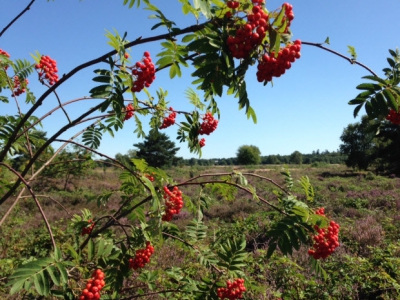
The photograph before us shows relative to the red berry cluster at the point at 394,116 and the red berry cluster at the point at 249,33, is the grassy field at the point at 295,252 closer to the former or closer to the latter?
the red berry cluster at the point at 394,116

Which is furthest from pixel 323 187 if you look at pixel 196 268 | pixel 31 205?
pixel 31 205

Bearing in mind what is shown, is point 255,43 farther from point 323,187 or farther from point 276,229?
point 323,187

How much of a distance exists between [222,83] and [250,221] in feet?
27.3

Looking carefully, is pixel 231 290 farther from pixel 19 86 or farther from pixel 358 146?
pixel 358 146

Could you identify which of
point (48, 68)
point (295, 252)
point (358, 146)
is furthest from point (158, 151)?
point (48, 68)

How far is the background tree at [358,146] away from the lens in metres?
31.8

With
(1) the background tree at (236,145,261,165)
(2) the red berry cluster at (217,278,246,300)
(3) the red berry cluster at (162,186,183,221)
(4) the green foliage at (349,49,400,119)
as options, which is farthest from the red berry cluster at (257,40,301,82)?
(1) the background tree at (236,145,261,165)

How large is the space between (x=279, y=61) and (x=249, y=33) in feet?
0.69

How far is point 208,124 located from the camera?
125 inches

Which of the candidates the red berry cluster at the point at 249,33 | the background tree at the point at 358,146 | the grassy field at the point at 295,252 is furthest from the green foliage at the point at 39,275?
the background tree at the point at 358,146

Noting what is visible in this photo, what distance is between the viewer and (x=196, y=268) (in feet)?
17.5

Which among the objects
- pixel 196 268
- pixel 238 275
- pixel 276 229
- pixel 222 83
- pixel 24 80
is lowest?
pixel 196 268

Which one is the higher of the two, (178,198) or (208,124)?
(208,124)

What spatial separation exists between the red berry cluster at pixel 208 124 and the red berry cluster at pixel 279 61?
176 cm
